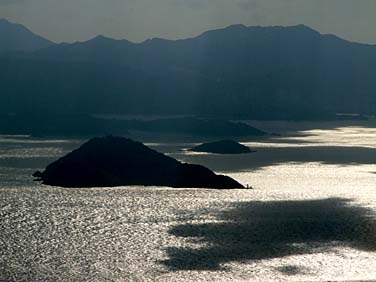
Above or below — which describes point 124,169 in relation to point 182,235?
above

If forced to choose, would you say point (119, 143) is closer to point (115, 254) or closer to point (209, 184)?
point (209, 184)

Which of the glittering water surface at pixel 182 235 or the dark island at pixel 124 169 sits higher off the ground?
the dark island at pixel 124 169

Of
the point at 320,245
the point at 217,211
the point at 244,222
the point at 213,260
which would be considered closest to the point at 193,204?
the point at 217,211

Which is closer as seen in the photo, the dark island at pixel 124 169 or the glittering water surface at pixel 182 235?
the glittering water surface at pixel 182 235

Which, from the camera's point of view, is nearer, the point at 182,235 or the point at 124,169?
the point at 182,235

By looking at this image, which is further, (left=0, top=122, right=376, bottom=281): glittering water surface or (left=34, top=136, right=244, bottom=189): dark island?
(left=34, top=136, right=244, bottom=189): dark island
